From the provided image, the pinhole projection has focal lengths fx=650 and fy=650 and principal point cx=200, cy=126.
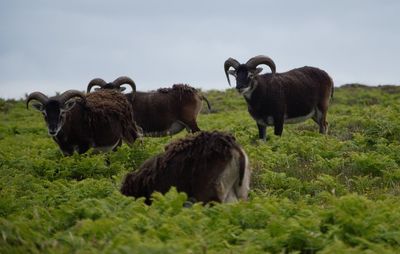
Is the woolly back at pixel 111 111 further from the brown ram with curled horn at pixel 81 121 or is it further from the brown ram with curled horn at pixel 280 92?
the brown ram with curled horn at pixel 280 92

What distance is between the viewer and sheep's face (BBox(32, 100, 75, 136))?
15.2m

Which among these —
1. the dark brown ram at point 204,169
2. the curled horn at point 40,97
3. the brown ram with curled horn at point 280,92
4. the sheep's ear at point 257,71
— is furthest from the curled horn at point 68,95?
the dark brown ram at point 204,169

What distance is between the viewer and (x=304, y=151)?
47.3 feet

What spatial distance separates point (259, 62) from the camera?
1994 centimetres

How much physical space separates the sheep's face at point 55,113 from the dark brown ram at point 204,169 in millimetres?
7069

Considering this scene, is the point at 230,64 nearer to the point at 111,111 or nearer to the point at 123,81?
the point at 123,81

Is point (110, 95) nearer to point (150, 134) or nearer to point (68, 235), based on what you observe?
point (150, 134)

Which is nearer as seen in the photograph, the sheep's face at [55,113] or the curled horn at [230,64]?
the sheep's face at [55,113]

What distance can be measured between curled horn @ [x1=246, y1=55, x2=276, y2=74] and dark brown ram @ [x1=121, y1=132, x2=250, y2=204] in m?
11.5

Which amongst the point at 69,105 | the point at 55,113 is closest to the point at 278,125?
the point at 69,105

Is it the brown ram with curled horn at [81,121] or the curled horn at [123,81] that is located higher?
the curled horn at [123,81]

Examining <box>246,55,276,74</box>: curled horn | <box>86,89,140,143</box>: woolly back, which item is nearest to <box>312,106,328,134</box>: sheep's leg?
<box>246,55,276,74</box>: curled horn

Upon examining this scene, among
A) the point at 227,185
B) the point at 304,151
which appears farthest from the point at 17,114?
the point at 227,185

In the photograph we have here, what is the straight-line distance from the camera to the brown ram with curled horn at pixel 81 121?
50.9ft
